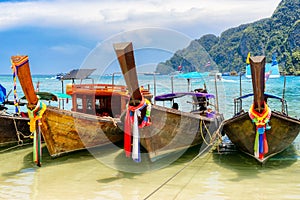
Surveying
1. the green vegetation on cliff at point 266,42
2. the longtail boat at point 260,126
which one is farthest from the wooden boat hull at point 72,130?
the green vegetation on cliff at point 266,42

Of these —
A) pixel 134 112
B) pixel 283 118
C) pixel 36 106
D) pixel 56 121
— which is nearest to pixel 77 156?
pixel 56 121

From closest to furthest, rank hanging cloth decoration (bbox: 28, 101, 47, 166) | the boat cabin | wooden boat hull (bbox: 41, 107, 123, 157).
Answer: hanging cloth decoration (bbox: 28, 101, 47, 166), wooden boat hull (bbox: 41, 107, 123, 157), the boat cabin

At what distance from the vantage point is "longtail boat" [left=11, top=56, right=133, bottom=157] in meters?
8.44

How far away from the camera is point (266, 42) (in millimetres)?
109562

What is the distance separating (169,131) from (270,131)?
2.46 m

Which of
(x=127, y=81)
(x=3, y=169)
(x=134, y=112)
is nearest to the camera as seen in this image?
(x=127, y=81)

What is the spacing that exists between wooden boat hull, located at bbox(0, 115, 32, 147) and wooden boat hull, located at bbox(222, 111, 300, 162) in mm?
6604

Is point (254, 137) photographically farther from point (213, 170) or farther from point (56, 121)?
point (56, 121)

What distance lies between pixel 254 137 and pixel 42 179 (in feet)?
16.9

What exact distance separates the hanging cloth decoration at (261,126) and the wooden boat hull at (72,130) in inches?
156

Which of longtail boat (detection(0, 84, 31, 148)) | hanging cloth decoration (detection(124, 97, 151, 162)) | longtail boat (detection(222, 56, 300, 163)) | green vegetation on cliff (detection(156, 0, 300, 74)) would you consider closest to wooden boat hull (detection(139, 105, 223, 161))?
hanging cloth decoration (detection(124, 97, 151, 162))

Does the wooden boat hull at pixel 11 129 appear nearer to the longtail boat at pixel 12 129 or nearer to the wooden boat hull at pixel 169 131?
the longtail boat at pixel 12 129

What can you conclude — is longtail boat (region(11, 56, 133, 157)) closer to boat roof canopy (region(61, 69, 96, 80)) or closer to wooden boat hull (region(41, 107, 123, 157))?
wooden boat hull (region(41, 107, 123, 157))

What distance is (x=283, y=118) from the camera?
8422 millimetres
